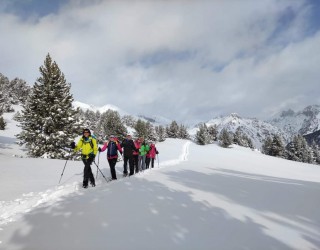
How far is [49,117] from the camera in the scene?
1062 inches

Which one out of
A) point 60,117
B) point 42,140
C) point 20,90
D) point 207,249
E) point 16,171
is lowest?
point 207,249

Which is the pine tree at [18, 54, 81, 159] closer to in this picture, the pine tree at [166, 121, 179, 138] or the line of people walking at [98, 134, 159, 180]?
the line of people walking at [98, 134, 159, 180]

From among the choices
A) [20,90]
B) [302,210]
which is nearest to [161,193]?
[302,210]

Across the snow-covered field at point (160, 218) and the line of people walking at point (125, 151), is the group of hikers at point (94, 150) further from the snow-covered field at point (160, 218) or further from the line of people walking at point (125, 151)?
the snow-covered field at point (160, 218)

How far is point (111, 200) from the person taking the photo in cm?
941

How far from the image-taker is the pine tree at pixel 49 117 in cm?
2673

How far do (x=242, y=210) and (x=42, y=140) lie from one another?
2234 centimetres

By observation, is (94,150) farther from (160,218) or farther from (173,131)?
(173,131)

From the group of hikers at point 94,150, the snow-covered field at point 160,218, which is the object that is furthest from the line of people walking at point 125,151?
the snow-covered field at point 160,218

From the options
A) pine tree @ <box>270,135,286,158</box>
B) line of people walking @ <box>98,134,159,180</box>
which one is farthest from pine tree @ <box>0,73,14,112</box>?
pine tree @ <box>270,135,286,158</box>

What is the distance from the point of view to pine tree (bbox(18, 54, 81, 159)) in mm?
26734

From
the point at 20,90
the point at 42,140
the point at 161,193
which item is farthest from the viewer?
the point at 20,90

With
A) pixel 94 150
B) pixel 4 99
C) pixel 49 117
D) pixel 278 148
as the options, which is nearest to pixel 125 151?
pixel 94 150

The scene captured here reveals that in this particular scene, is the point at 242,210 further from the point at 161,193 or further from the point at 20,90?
the point at 20,90
